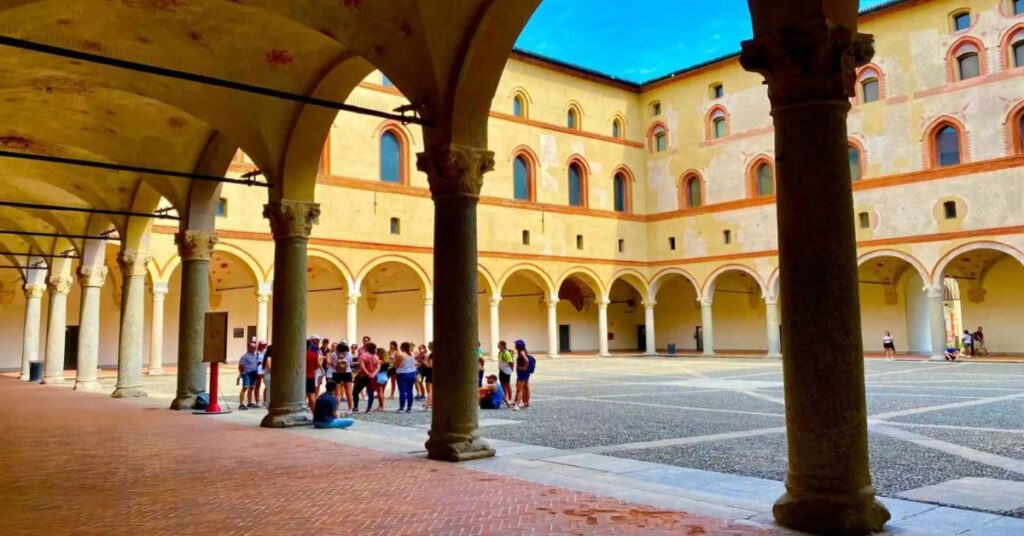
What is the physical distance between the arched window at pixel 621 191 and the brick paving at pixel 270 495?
28.6 metres

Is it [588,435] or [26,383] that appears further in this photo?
[26,383]

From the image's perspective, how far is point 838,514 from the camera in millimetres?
4098

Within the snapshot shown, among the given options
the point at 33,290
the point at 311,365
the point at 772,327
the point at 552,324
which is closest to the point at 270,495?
the point at 311,365

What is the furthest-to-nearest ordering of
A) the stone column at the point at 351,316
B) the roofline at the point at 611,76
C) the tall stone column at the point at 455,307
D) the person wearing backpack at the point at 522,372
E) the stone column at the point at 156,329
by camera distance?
1. the roofline at the point at 611,76
2. the stone column at the point at 351,316
3. the stone column at the point at 156,329
4. the person wearing backpack at the point at 522,372
5. the tall stone column at the point at 455,307

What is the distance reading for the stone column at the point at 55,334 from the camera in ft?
68.2

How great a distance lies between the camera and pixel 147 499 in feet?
17.7

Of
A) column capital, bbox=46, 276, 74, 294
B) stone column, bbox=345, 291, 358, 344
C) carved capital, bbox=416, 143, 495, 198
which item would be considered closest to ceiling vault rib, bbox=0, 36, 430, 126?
carved capital, bbox=416, 143, 495, 198

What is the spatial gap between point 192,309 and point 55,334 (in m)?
11.4

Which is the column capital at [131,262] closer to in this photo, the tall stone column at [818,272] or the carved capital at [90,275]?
the carved capital at [90,275]

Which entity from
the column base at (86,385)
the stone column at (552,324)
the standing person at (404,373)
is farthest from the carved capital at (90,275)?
the stone column at (552,324)

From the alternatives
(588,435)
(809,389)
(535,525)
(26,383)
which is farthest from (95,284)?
(809,389)

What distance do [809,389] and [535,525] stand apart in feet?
5.82

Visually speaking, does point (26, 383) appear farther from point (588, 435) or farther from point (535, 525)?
point (535, 525)

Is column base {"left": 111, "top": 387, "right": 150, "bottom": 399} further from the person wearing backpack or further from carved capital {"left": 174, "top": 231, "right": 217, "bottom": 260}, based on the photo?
the person wearing backpack
